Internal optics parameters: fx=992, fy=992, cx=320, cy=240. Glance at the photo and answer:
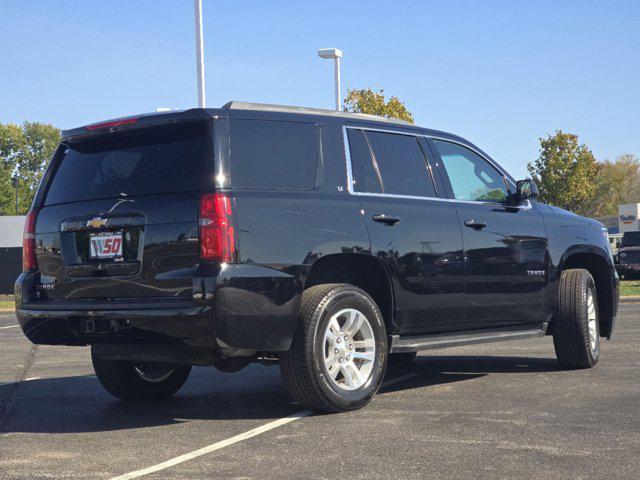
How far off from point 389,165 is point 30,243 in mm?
2537

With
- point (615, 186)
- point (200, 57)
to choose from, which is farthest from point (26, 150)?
point (200, 57)

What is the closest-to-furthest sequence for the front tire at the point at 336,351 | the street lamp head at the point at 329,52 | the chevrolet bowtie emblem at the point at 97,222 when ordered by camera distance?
the front tire at the point at 336,351 < the chevrolet bowtie emblem at the point at 97,222 < the street lamp head at the point at 329,52

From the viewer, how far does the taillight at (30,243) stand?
6656 millimetres

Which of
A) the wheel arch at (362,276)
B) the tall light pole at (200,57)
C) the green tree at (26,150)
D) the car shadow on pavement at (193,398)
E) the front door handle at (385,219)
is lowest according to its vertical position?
the car shadow on pavement at (193,398)

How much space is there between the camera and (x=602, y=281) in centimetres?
897

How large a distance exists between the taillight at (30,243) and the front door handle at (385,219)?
2296mm

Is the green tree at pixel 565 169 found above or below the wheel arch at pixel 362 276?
above

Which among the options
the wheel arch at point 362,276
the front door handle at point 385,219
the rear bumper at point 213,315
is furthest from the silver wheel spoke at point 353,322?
the front door handle at point 385,219

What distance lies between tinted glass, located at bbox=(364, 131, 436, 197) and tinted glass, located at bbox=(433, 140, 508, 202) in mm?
307

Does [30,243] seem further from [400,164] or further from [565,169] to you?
[565,169]

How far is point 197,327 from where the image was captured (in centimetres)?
567

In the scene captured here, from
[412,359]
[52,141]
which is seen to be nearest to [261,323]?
[412,359]

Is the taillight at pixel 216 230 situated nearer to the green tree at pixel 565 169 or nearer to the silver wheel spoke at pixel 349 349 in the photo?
the silver wheel spoke at pixel 349 349

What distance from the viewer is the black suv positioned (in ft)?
19.0
